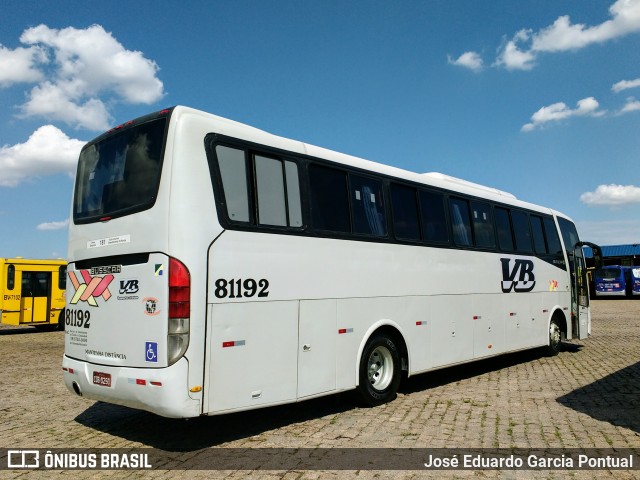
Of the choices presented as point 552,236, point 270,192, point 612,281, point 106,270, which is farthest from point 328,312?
point 612,281

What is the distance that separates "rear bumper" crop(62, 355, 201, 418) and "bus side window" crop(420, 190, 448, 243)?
16.4 ft

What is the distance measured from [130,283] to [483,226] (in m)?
7.27

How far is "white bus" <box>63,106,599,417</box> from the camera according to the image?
5.65m

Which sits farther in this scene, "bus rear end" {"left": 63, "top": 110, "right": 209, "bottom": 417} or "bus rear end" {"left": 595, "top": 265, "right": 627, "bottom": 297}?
"bus rear end" {"left": 595, "top": 265, "right": 627, "bottom": 297}

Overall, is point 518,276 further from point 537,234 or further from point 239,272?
point 239,272

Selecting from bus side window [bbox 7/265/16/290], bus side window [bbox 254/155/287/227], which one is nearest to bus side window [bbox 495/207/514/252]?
bus side window [bbox 254/155/287/227]

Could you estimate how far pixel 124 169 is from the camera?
6.42m

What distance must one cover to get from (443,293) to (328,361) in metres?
3.19

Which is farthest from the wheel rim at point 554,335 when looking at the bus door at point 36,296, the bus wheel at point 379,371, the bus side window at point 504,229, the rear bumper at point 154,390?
the bus door at point 36,296

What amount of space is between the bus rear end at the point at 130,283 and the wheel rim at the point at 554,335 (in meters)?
10.5

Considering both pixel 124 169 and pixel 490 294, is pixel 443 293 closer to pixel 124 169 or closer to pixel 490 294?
pixel 490 294

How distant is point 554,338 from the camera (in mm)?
13547

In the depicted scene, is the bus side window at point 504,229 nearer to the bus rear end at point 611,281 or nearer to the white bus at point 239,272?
the white bus at point 239,272

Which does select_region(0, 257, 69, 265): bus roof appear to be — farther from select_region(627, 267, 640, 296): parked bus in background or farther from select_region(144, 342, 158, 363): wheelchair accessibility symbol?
select_region(627, 267, 640, 296): parked bus in background
